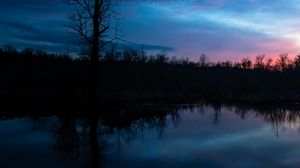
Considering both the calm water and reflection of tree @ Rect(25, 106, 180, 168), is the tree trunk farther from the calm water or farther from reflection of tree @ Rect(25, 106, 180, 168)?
the calm water

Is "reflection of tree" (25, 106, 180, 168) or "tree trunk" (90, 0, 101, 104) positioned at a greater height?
"tree trunk" (90, 0, 101, 104)

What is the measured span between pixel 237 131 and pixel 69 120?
8657 millimetres

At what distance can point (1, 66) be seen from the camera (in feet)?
245

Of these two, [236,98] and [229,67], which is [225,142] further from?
[229,67]

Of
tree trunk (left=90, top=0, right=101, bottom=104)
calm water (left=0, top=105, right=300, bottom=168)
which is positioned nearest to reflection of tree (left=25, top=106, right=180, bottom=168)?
calm water (left=0, top=105, right=300, bottom=168)

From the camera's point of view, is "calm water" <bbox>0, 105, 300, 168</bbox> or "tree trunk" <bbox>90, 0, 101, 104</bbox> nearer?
"calm water" <bbox>0, 105, 300, 168</bbox>

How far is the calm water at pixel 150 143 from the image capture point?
12352 millimetres

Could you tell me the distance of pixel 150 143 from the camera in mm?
16094

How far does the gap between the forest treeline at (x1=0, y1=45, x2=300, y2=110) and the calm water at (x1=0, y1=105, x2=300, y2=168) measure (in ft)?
24.7

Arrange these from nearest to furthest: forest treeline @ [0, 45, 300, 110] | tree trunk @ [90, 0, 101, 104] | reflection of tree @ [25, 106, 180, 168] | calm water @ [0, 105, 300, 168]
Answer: calm water @ [0, 105, 300, 168] < reflection of tree @ [25, 106, 180, 168] < tree trunk @ [90, 0, 101, 104] < forest treeline @ [0, 45, 300, 110]

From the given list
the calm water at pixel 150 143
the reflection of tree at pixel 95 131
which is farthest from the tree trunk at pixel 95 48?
the calm water at pixel 150 143

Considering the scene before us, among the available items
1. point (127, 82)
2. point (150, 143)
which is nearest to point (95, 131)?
point (150, 143)

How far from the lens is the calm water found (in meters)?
12.4

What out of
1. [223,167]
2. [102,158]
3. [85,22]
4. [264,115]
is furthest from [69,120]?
[264,115]
